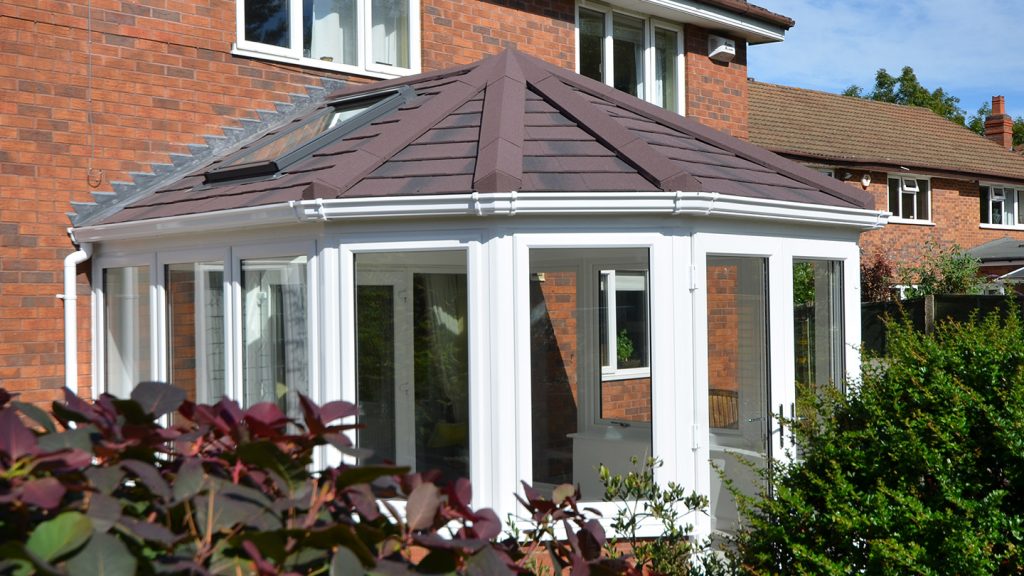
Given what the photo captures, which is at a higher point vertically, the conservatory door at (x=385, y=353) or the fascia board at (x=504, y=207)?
the fascia board at (x=504, y=207)

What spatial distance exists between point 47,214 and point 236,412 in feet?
23.1

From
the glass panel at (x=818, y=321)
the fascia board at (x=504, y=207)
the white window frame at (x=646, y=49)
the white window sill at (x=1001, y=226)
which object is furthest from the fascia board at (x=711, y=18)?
the white window sill at (x=1001, y=226)

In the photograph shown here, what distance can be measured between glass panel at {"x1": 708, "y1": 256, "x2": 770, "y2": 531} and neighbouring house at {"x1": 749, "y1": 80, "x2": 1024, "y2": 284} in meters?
17.9

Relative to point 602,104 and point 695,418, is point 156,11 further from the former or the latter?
point 695,418

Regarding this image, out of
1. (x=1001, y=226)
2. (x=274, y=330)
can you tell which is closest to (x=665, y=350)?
(x=274, y=330)

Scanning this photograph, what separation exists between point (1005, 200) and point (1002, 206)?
0.86ft

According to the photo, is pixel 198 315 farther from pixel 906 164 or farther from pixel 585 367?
pixel 906 164

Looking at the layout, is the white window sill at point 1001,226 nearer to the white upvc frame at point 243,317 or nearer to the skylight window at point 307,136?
the skylight window at point 307,136

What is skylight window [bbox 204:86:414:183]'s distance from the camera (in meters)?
7.55

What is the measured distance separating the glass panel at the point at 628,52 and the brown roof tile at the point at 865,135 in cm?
1264

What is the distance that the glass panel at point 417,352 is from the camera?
6.53 metres

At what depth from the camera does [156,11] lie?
30.0 feet

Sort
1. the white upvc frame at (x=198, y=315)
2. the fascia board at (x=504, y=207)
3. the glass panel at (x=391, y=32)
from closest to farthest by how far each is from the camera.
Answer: the fascia board at (x=504, y=207) < the white upvc frame at (x=198, y=315) < the glass panel at (x=391, y=32)

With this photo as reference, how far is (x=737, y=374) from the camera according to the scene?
286 inches
